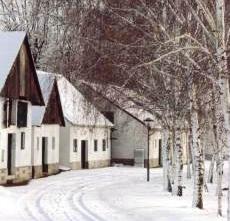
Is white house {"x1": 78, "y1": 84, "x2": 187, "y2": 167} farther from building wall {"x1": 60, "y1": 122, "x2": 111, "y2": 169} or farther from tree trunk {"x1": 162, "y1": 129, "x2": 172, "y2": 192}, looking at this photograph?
tree trunk {"x1": 162, "y1": 129, "x2": 172, "y2": 192}

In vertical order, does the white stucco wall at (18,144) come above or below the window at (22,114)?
below

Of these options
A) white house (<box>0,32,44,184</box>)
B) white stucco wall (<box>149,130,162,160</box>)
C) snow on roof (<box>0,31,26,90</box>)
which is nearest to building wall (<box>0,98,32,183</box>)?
white house (<box>0,32,44,184</box>)

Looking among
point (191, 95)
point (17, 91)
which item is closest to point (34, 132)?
point (17, 91)

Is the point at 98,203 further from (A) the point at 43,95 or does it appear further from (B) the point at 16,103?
(A) the point at 43,95

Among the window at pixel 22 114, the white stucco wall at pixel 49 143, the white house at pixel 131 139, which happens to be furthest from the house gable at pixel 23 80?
the white house at pixel 131 139

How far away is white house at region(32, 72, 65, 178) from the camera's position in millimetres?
39344

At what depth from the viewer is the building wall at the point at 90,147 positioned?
46.7 meters

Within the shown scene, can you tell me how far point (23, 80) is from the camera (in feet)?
116

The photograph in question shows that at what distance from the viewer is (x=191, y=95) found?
69.2ft

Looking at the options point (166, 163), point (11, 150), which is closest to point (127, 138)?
point (11, 150)

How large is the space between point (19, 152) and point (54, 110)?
→ 24.5ft

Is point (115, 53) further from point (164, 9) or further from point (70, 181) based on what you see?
point (70, 181)

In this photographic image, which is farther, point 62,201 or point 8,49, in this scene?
point 8,49

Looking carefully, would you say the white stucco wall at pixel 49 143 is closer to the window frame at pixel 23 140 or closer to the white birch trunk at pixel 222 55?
the window frame at pixel 23 140
